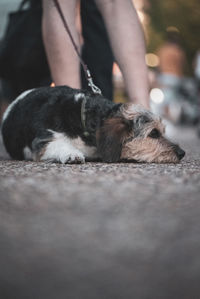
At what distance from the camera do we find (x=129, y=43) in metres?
4.09

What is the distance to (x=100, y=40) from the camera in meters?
4.93

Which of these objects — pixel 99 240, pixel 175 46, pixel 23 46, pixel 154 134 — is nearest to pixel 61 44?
pixel 23 46

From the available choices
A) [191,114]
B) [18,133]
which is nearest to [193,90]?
[191,114]

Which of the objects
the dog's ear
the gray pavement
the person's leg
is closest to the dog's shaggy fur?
the dog's ear

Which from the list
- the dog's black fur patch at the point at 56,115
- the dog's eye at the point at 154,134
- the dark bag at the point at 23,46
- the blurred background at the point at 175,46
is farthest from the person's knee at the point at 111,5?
the blurred background at the point at 175,46

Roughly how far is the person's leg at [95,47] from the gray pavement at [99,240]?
2.96 metres

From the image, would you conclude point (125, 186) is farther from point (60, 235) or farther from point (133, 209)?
point (60, 235)

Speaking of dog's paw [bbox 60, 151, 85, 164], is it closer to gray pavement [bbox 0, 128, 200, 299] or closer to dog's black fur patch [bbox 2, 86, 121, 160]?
→ dog's black fur patch [bbox 2, 86, 121, 160]

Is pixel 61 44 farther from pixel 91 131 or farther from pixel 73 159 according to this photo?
pixel 73 159

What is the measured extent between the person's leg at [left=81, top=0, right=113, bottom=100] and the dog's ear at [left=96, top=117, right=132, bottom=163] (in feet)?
5.74

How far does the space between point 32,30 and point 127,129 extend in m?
2.19

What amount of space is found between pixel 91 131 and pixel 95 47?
2.00 metres

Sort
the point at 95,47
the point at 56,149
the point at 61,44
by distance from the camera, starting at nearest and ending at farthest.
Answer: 1. the point at 56,149
2. the point at 61,44
3. the point at 95,47

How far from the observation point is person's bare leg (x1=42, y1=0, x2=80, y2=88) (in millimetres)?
3883
